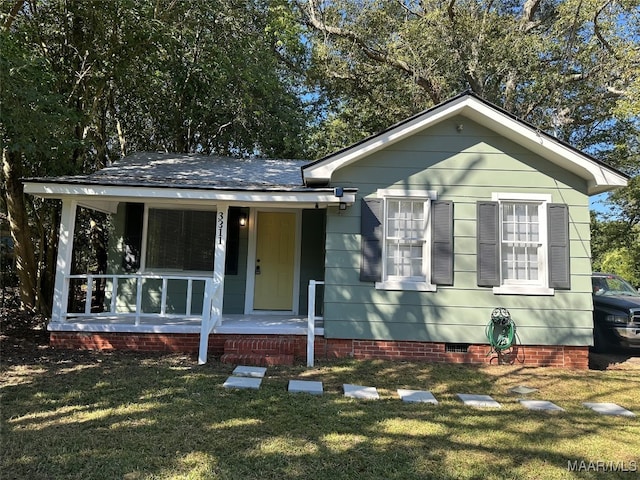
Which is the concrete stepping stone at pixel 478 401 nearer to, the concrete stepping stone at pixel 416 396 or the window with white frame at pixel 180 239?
the concrete stepping stone at pixel 416 396

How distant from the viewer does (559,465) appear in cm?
342

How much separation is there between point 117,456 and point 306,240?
556 centimetres

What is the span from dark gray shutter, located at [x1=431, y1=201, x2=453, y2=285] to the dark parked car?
327 cm

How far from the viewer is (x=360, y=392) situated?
16.7 feet

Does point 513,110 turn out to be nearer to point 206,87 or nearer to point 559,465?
point 206,87

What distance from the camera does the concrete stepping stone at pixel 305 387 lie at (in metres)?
5.01

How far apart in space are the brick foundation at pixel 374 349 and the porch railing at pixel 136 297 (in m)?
0.35

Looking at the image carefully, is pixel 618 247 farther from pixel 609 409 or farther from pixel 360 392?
Answer: pixel 360 392

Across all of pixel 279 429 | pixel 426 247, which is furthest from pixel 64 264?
pixel 426 247

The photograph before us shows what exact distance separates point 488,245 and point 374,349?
2427mm

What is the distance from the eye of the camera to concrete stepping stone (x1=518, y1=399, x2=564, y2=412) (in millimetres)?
4816

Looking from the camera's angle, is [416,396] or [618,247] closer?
[416,396]

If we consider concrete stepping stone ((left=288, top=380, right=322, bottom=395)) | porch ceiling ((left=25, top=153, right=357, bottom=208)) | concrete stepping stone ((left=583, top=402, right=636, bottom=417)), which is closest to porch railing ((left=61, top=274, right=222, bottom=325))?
porch ceiling ((left=25, top=153, right=357, bottom=208))

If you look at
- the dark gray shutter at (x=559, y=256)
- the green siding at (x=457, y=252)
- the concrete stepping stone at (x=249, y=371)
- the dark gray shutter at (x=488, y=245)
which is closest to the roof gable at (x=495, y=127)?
the green siding at (x=457, y=252)
